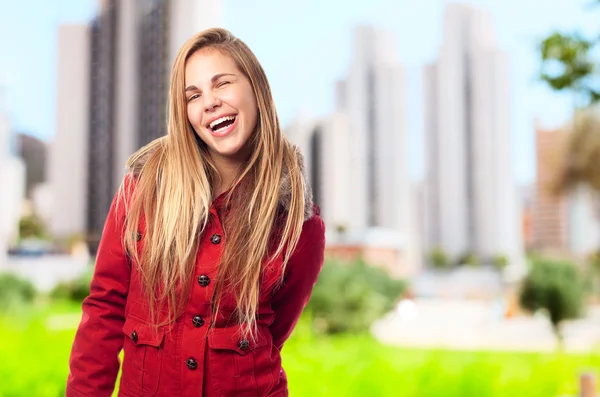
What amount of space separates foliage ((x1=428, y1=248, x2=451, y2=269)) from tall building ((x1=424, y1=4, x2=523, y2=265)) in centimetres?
71

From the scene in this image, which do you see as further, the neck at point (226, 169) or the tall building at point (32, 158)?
the tall building at point (32, 158)

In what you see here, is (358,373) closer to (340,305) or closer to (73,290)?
(340,305)

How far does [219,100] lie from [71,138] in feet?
64.4

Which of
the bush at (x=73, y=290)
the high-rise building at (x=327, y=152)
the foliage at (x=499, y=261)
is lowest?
the foliage at (x=499, y=261)

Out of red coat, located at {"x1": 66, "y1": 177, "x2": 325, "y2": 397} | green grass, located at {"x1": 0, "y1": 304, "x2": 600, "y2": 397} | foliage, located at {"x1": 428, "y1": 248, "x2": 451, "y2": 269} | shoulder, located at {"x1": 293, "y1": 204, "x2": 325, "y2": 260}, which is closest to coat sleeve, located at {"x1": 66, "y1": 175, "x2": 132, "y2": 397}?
red coat, located at {"x1": 66, "y1": 177, "x2": 325, "y2": 397}

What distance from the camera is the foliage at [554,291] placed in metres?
7.83

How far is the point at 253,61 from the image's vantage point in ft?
2.61

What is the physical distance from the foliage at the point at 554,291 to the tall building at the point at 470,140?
64.0 ft

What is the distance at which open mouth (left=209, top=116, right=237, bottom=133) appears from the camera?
2.57 feet

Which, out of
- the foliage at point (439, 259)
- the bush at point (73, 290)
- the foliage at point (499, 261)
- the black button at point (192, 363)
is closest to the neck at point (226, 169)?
the black button at point (192, 363)

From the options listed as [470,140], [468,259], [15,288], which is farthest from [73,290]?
[468,259]

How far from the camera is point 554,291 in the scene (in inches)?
311

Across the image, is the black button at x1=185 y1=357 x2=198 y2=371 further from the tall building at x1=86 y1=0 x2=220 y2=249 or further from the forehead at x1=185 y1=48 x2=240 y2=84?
the tall building at x1=86 y1=0 x2=220 y2=249

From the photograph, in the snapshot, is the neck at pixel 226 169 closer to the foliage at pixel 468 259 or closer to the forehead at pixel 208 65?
the forehead at pixel 208 65
